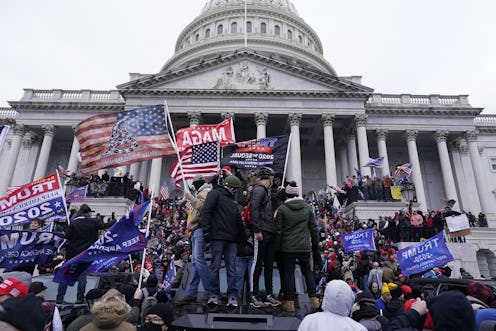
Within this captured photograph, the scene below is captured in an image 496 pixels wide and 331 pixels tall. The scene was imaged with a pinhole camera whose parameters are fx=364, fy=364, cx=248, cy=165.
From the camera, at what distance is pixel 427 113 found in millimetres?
36125

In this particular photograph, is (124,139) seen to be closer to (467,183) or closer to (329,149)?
(329,149)

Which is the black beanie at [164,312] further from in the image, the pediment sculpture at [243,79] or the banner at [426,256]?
the pediment sculpture at [243,79]

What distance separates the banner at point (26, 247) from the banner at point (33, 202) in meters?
1.33

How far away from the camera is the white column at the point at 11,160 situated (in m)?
33.9

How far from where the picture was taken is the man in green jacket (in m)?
5.81

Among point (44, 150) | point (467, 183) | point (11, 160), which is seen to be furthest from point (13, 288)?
Result: point (467, 183)

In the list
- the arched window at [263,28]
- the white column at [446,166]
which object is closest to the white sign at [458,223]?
the white column at [446,166]

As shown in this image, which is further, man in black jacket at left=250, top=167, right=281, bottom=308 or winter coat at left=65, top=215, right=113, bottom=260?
winter coat at left=65, top=215, right=113, bottom=260

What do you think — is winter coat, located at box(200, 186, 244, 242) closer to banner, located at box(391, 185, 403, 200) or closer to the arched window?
banner, located at box(391, 185, 403, 200)

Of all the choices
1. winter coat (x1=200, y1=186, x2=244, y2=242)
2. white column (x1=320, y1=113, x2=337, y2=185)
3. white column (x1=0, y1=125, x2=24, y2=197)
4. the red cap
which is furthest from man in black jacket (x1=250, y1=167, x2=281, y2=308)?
white column (x1=0, y1=125, x2=24, y2=197)

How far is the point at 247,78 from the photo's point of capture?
113ft

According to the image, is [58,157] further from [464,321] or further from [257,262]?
[464,321]

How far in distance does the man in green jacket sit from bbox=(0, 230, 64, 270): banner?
5080 mm

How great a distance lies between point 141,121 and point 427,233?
52.7 ft
